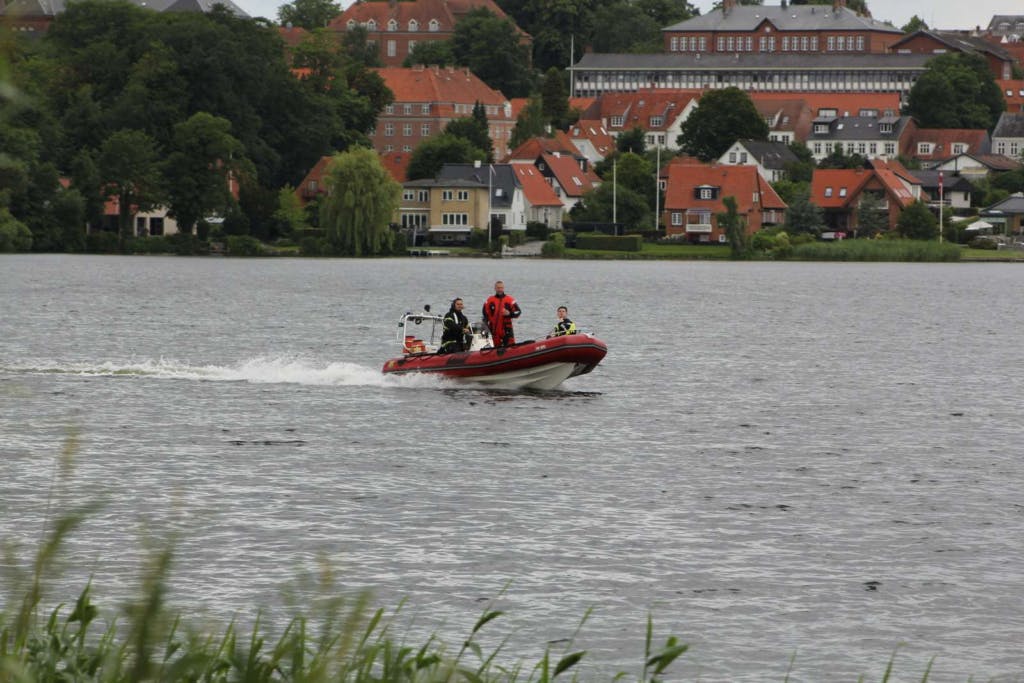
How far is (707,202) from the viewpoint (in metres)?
157

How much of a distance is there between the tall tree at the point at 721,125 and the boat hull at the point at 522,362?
498ft

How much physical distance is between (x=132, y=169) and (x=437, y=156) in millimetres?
44384

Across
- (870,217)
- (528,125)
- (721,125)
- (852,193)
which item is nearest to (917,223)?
(870,217)

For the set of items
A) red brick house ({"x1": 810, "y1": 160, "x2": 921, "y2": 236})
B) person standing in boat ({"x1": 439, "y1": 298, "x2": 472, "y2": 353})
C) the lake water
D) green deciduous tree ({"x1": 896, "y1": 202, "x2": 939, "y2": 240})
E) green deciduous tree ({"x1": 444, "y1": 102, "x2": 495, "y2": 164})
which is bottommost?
the lake water

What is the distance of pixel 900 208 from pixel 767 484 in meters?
134

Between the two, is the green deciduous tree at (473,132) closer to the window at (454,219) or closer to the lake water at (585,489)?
the window at (454,219)

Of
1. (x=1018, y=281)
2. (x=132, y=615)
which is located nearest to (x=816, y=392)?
(x=132, y=615)

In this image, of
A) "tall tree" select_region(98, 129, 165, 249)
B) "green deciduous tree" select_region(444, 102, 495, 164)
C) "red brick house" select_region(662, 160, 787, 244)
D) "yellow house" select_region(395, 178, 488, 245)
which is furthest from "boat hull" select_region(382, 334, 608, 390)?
"green deciduous tree" select_region(444, 102, 495, 164)

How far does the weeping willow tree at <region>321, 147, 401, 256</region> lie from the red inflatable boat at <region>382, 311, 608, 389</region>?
91.0 meters

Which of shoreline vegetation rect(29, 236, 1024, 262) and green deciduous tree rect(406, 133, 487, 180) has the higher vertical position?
green deciduous tree rect(406, 133, 487, 180)

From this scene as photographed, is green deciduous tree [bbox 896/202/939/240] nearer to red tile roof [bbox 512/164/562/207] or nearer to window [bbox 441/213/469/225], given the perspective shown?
red tile roof [bbox 512/164/562/207]

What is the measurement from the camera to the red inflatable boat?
1486 inches

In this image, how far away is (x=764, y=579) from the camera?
1972 cm

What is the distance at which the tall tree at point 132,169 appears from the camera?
127 meters
